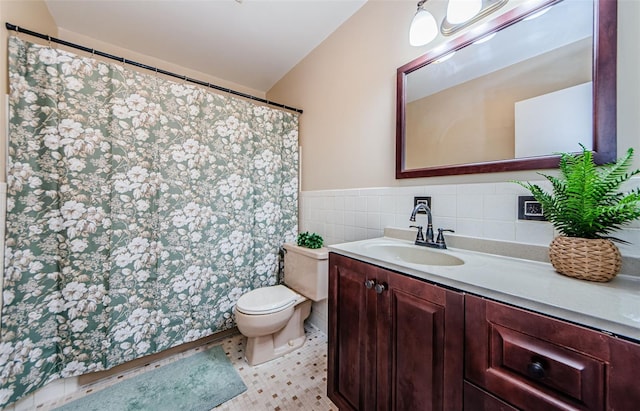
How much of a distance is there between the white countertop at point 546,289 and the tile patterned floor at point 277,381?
99 cm

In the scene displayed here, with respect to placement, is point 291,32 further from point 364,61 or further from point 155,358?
point 155,358

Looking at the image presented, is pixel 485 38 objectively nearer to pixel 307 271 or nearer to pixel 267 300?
pixel 307 271

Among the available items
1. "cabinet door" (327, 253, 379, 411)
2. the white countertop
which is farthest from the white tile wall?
"cabinet door" (327, 253, 379, 411)

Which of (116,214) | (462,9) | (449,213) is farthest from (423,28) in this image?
(116,214)

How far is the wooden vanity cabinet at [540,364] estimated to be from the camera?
0.44 metres

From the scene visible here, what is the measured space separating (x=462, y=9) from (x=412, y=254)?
3.81 feet

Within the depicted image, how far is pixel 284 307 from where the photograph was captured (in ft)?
5.11

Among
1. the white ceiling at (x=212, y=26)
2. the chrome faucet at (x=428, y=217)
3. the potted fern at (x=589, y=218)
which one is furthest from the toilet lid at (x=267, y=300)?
the white ceiling at (x=212, y=26)

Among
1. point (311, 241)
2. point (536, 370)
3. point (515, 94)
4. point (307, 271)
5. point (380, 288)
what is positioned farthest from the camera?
point (311, 241)

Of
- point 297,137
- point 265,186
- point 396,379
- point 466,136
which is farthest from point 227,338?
point 466,136

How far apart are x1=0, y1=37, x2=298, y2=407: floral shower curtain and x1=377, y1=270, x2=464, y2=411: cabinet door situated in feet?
4.38

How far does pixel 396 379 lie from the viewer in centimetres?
83

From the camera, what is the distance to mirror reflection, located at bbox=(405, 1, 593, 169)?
85 centimetres

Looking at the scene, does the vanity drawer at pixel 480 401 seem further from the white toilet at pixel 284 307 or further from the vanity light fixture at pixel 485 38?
the vanity light fixture at pixel 485 38
